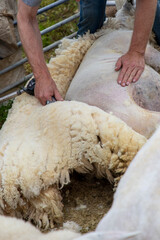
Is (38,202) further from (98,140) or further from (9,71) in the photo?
(9,71)

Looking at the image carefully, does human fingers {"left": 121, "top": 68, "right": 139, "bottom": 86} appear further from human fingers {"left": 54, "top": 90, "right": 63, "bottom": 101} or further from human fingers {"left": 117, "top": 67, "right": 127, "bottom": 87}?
human fingers {"left": 54, "top": 90, "right": 63, "bottom": 101}

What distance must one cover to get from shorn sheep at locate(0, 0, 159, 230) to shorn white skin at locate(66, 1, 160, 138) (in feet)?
0.22

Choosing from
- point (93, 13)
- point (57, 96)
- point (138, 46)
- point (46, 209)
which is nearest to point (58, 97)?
point (57, 96)

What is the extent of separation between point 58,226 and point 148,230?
897 mm

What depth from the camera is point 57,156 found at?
163cm

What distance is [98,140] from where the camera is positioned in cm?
163

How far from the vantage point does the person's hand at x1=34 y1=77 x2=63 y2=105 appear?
2004 mm

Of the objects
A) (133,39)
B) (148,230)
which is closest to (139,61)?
(133,39)

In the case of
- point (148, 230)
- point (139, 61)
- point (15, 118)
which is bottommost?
point (15, 118)

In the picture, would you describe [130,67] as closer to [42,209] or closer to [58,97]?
[58,97]

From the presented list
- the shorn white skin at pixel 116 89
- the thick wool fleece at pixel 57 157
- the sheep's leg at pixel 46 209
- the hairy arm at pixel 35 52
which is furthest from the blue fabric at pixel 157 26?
the sheep's leg at pixel 46 209

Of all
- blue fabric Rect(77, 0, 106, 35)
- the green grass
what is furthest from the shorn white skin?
the green grass

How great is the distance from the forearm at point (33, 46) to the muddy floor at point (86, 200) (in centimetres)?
63

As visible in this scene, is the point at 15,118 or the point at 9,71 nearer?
the point at 15,118
